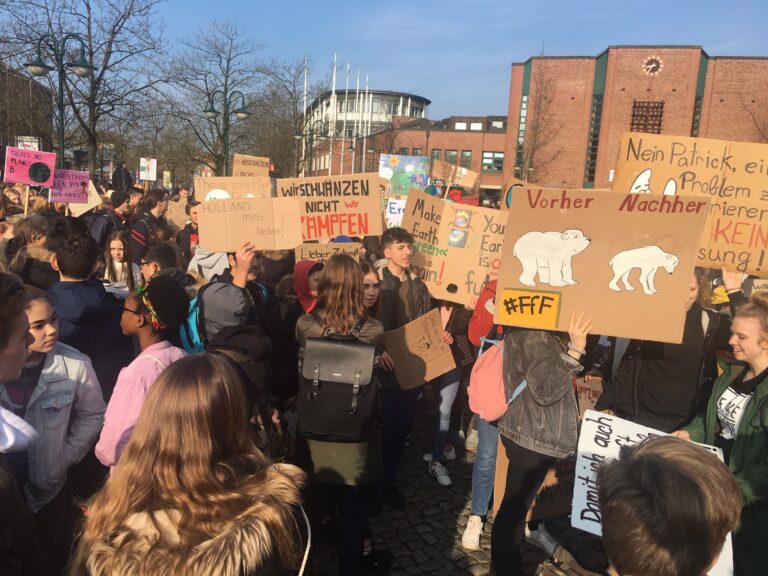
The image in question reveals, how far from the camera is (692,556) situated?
4.73ft

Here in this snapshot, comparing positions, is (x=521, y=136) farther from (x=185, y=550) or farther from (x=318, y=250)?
(x=185, y=550)

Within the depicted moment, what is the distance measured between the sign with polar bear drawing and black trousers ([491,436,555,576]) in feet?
2.50

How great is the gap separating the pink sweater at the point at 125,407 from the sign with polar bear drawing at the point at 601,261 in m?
1.81

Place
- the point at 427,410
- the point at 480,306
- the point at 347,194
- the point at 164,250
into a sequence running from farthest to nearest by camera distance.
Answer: the point at 427,410, the point at 347,194, the point at 164,250, the point at 480,306

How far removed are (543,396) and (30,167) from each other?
8712 mm

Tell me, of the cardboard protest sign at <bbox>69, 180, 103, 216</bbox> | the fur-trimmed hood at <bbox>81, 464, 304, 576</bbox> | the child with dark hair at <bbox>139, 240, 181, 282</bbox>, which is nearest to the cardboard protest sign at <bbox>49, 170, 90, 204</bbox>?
the cardboard protest sign at <bbox>69, 180, 103, 216</bbox>

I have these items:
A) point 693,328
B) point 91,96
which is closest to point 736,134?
point 91,96

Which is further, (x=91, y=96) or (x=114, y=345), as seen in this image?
(x=91, y=96)

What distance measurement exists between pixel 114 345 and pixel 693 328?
146 inches

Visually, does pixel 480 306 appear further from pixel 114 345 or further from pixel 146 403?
pixel 146 403

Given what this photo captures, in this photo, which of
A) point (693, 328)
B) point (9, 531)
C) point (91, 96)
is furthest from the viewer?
point (91, 96)

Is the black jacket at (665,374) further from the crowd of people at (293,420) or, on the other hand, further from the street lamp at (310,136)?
the street lamp at (310,136)

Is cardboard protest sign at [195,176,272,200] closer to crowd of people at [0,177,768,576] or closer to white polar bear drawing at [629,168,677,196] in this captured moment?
crowd of people at [0,177,768,576]

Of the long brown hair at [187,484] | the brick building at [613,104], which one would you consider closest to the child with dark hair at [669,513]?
the long brown hair at [187,484]
